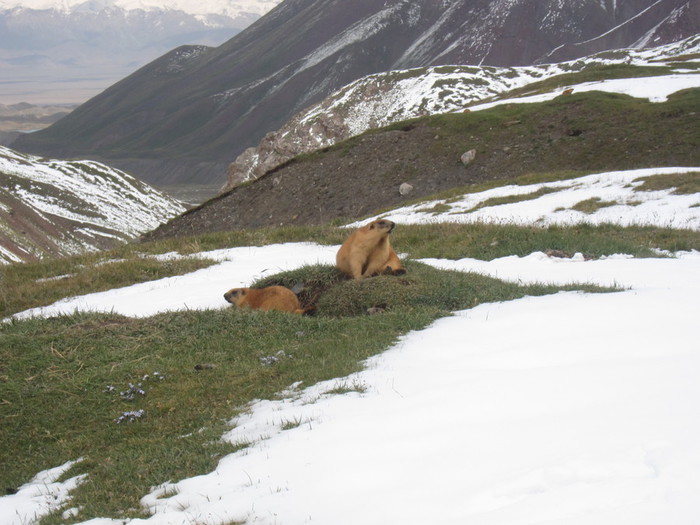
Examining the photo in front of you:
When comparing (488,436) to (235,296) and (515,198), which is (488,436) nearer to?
(235,296)

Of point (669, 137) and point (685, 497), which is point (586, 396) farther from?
point (669, 137)

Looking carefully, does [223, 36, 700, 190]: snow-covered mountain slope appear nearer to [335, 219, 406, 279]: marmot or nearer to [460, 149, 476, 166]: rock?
[460, 149, 476, 166]: rock

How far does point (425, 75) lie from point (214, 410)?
148646 millimetres

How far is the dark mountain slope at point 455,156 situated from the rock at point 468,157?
37cm

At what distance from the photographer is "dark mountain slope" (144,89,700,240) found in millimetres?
39375

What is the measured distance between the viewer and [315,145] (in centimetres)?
11069

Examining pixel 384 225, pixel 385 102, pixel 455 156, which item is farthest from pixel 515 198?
pixel 385 102

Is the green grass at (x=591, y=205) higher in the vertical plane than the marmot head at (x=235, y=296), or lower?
lower

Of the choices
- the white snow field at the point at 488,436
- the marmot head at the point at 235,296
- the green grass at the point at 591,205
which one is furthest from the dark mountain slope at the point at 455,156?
the white snow field at the point at 488,436

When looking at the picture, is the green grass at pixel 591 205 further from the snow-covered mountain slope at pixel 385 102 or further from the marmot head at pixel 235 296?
the snow-covered mountain slope at pixel 385 102

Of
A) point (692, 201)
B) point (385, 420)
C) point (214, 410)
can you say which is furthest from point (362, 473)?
point (692, 201)

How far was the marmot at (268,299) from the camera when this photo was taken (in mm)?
11461

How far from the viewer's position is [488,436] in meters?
4.60

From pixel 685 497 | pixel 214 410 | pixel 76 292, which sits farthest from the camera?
pixel 76 292
